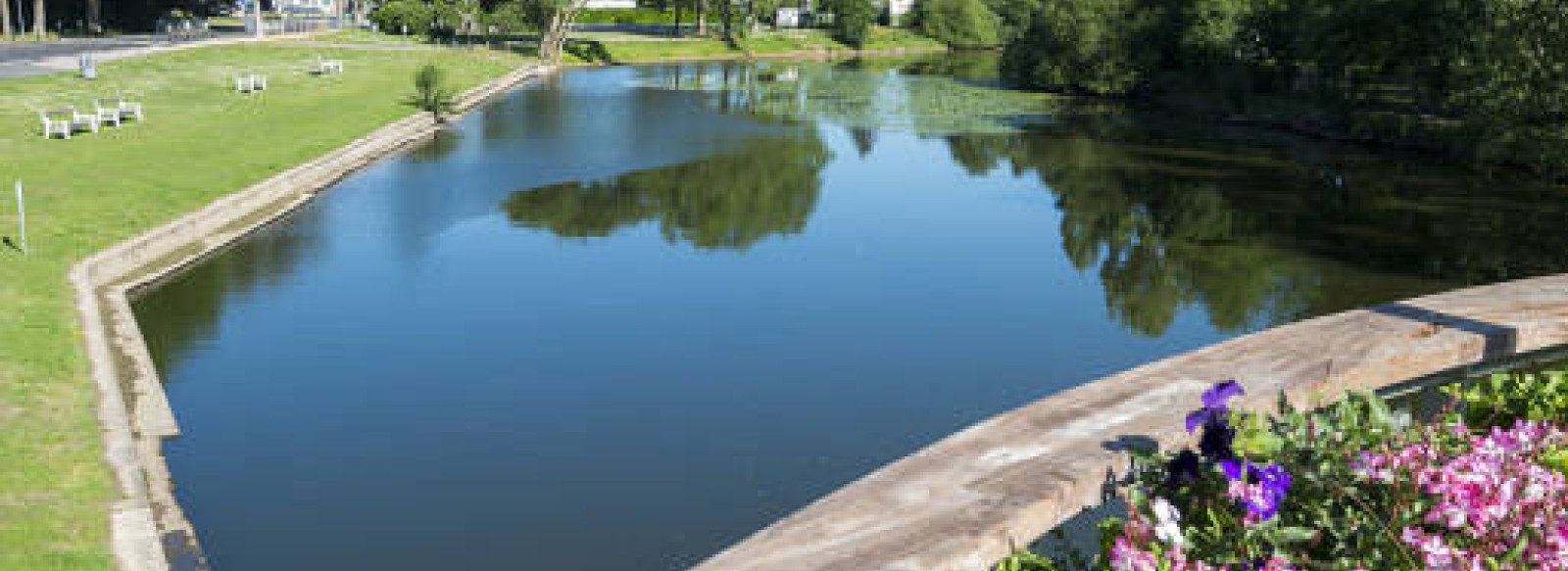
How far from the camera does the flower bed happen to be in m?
5.41

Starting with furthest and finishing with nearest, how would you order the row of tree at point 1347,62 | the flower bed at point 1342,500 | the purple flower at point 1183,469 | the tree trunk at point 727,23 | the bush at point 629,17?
the bush at point 629,17
the tree trunk at point 727,23
the row of tree at point 1347,62
the purple flower at point 1183,469
the flower bed at point 1342,500

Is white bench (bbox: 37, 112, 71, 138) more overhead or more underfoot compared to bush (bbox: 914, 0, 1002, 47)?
more underfoot

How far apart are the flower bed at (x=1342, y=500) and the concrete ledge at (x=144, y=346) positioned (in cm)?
817

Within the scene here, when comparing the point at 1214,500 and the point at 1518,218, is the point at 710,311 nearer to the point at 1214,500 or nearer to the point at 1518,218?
the point at 1214,500

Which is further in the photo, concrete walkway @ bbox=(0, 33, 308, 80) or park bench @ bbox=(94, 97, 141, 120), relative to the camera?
concrete walkway @ bbox=(0, 33, 308, 80)

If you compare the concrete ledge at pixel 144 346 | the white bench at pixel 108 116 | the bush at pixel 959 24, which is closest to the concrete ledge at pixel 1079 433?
the concrete ledge at pixel 144 346

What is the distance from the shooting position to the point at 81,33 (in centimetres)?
7275

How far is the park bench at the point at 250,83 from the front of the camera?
46.9 metres

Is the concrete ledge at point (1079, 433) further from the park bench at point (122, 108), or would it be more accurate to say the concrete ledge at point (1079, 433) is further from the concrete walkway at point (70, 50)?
the concrete walkway at point (70, 50)

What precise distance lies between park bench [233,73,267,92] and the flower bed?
46.6m

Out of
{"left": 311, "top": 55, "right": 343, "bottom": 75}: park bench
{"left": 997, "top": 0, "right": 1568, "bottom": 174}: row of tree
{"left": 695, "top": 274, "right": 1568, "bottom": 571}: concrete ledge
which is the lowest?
{"left": 695, "top": 274, "right": 1568, "bottom": 571}: concrete ledge

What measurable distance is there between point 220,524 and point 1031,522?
9.20 metres

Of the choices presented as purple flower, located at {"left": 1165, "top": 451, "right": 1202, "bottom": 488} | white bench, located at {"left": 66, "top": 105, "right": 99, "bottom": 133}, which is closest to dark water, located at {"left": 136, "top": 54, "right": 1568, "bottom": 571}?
white bench, located at {"left": 66, "top": 105, "right": 99, "bottom": 133}

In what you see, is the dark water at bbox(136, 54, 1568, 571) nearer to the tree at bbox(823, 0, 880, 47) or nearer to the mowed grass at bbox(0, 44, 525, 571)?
the mowed grass at bbox(0, 44, 525, 571)
